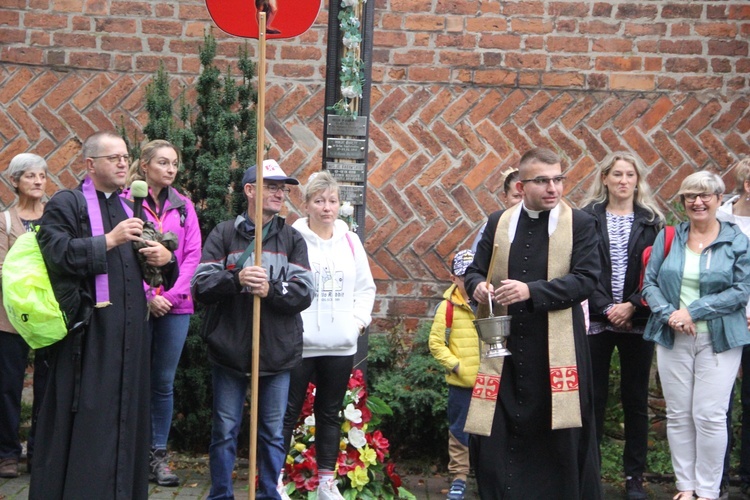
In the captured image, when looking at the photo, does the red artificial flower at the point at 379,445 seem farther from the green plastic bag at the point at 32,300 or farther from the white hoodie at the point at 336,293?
the green plastic bag at the point at 32,300

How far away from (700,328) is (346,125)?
2.50 metres

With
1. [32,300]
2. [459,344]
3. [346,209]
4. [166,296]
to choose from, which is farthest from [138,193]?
[459,344]

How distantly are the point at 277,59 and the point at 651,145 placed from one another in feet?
9.79

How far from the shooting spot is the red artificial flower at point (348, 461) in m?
6.23

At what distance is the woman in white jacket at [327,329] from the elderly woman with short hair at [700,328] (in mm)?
1876

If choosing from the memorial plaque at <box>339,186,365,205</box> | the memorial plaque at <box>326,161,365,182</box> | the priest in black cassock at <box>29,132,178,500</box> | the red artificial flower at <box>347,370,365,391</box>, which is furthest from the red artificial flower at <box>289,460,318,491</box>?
the memorial plaque at <box>326,161,365,182</box>

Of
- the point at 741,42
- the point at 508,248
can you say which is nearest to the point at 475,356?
the point at 508,248

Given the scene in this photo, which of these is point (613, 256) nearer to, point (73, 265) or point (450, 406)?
point (450, 406)

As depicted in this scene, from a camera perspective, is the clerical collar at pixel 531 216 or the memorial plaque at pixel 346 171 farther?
the memorial plaque at pixel 346 171

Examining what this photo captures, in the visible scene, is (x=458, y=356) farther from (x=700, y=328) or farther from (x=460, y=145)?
(x=460, y=145)

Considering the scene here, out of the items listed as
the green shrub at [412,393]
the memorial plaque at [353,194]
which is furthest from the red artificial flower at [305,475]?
the memorial plaque at [353,194]

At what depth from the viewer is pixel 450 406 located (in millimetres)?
6516

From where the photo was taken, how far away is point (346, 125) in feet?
20.8

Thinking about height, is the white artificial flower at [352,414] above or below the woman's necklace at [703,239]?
below
